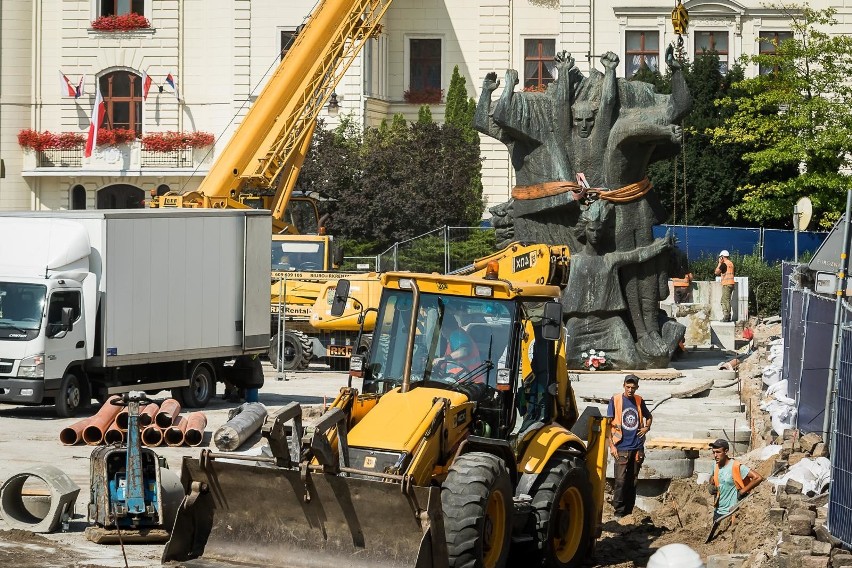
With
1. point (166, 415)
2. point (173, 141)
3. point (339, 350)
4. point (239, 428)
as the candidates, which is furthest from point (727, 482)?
point (173, 141)

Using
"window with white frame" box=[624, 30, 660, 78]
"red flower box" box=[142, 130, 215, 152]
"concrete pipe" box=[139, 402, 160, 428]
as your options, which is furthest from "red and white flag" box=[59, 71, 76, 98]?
"concrete pipe" box=[139, 402, 160, 428]

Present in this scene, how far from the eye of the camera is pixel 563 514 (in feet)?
41.3

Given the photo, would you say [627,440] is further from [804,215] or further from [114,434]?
[804,215]

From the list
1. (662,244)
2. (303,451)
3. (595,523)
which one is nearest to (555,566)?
(595,523)

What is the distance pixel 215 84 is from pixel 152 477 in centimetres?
4335

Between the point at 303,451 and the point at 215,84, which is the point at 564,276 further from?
the point at 215,84

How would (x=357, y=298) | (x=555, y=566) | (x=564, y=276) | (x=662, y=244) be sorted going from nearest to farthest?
(x=555, y=566) → (x=564, y=276) → (x=357, y=298) → (x=662, y=244)

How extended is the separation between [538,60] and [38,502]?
43.7 m

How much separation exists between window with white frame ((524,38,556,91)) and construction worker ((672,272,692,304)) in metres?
19.2

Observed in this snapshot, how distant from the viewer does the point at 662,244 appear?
29906mm

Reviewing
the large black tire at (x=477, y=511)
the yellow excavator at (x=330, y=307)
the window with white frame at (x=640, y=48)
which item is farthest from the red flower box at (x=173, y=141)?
the large black tire at (x=477, y=511)

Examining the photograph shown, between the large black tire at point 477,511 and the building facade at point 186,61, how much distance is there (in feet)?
144

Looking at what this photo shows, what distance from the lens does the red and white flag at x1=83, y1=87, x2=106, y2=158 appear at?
5381 cm

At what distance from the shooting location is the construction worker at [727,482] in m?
14.1
